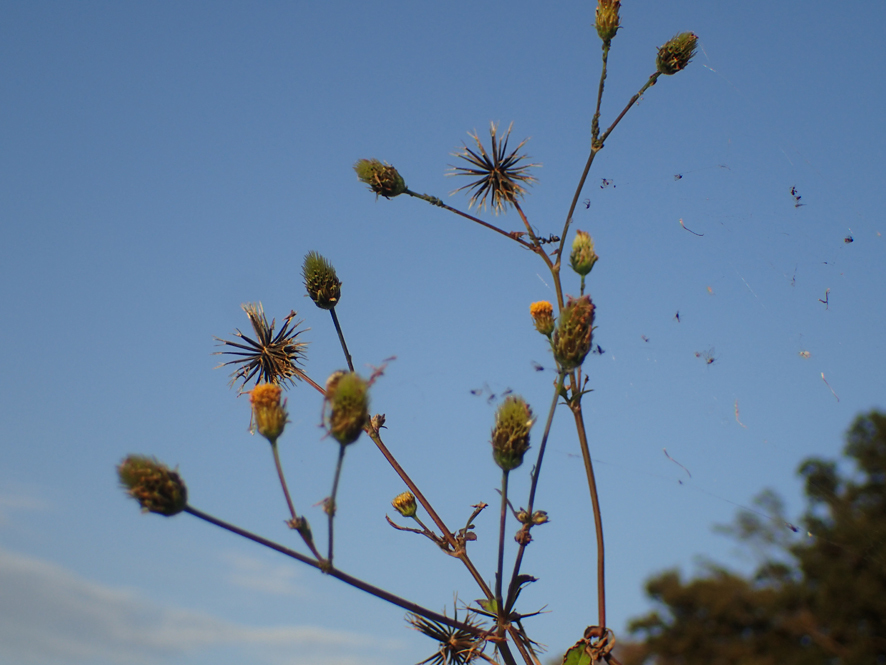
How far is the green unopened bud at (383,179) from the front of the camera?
3.91m

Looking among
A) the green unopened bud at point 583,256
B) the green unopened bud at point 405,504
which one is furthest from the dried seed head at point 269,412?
the green unopened bud at point 583,256

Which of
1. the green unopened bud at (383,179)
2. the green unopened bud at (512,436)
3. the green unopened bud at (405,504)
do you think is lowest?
the green unopened bud at (512,436)

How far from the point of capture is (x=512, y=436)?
2.45 meters

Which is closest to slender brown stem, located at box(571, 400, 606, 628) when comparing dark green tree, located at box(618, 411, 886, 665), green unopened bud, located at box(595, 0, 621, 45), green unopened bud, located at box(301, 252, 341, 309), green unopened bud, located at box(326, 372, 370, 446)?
green unopened bud, located at box(326, 372, 370, 446)

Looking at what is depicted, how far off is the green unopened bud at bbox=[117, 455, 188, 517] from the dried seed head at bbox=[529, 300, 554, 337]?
58.4 inches

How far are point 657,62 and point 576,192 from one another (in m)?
1.41

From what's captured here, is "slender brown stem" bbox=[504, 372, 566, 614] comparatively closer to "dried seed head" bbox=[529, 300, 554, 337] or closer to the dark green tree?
"dried seed head" bbox=[529, 300, 554, 337]

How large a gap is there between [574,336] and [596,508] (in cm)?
58

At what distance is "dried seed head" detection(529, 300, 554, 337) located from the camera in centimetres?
296

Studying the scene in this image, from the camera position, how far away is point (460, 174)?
4.00m

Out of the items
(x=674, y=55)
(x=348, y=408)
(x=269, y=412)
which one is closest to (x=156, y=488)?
(x=269, y=412)

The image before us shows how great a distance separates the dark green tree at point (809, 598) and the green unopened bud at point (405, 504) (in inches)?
973

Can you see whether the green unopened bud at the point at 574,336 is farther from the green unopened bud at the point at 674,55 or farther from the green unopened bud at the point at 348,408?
the green unopened bud at the point at 674,55

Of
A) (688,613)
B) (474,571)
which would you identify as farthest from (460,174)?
(688,613)
